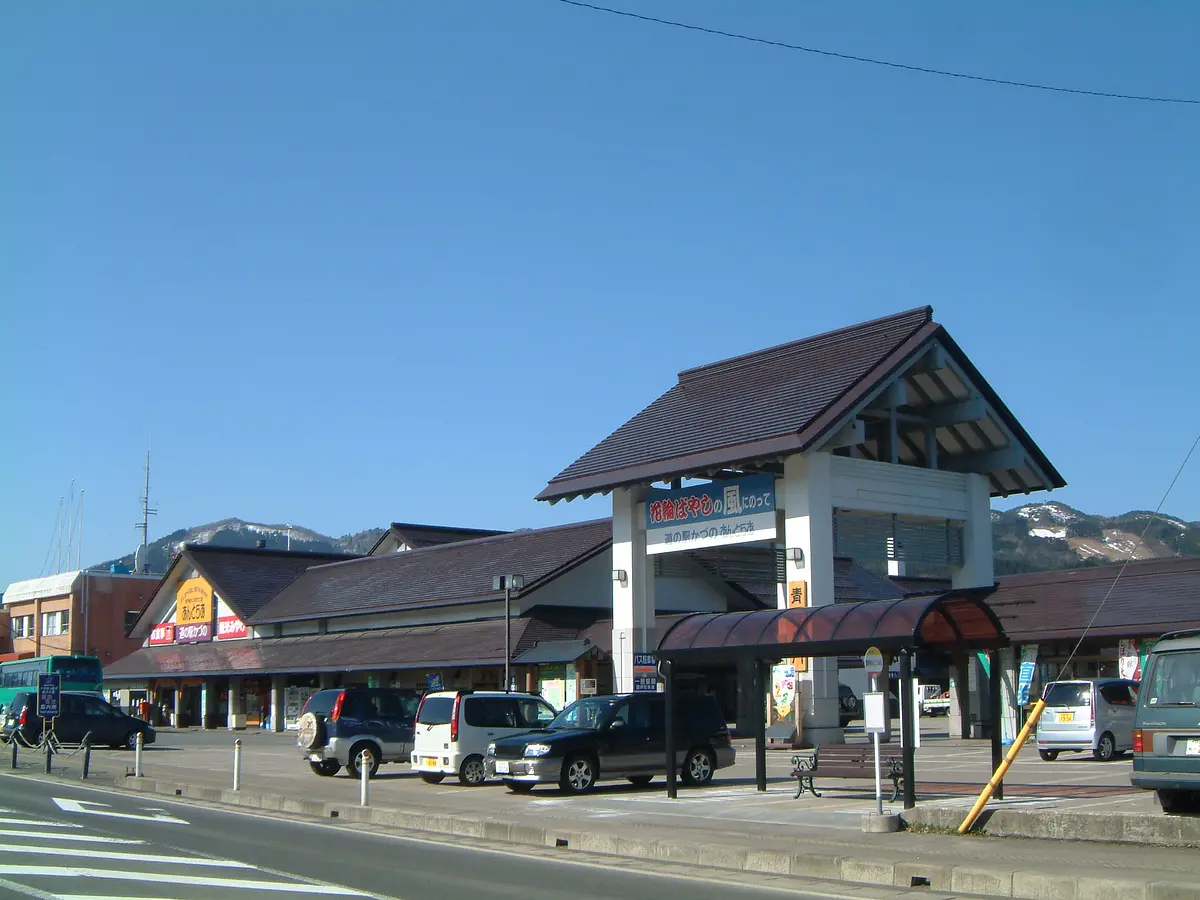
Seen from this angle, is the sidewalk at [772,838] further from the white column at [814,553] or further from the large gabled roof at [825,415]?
the large gabled roof at [825,415]

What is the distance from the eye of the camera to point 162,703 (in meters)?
65.1

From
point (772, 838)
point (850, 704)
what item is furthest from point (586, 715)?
point (850, 704)

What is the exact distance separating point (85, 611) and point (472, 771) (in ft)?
194

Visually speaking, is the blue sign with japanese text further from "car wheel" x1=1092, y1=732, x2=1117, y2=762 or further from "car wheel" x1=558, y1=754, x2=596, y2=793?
"car wheel" x1=558, y1=754, x2=596, y2=793

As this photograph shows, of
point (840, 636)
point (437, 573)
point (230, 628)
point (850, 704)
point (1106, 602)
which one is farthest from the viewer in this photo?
point (230, 628)

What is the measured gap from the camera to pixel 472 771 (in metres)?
25.5

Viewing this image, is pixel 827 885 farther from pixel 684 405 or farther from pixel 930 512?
pixel 684 405

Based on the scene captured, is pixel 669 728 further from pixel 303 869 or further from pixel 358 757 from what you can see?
pixel 358 757

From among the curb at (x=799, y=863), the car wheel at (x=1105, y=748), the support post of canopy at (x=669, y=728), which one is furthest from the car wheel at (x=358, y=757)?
the car wheel at (x=1105, y=748)

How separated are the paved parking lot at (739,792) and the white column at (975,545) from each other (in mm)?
5238

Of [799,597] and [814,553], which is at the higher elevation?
[814,553]

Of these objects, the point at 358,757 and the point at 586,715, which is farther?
the point at 358,757

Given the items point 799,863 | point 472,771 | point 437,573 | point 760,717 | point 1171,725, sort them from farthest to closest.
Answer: point 437,573, point 472,771, point 760,717, point 1171,725, point 799,863

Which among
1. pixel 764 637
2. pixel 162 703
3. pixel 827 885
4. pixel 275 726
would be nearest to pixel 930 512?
pixel 764 637
